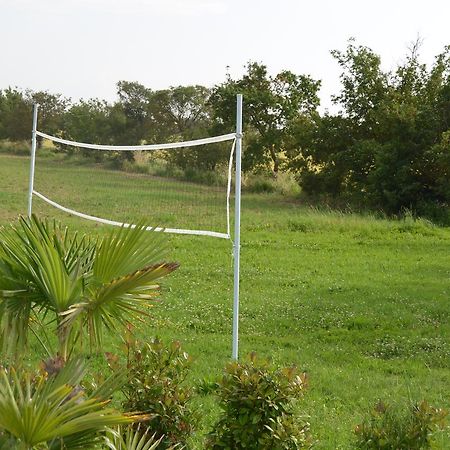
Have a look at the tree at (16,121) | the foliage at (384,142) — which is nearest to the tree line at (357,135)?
the foliage at (384,142)

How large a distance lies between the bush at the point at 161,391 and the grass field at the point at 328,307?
48.1 inches

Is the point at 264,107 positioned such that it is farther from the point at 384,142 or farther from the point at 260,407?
the point at 260,407

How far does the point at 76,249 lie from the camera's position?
4508 mm

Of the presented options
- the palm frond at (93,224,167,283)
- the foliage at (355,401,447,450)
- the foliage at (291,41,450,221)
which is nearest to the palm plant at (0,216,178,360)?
the palm frond at (93,224,167,283)

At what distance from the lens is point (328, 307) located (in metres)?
9.87

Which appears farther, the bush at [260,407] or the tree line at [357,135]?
the tree line at [357,135]

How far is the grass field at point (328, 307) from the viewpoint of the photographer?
6.80 meters

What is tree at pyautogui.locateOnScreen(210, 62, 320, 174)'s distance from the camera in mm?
30156

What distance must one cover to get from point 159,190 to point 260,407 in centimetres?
818

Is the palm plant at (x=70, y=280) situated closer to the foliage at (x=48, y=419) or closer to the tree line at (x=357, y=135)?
the foliage at (x=48, y=419)

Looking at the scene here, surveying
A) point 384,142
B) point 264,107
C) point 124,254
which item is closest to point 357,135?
point 384,142

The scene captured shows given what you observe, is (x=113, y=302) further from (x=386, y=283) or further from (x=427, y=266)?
(x=427, y=266)

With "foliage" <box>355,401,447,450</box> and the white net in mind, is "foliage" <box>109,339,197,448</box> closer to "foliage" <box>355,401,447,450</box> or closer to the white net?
"foliage" <box>355,401,447,450</box>

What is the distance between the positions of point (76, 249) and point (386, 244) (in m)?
11.7
